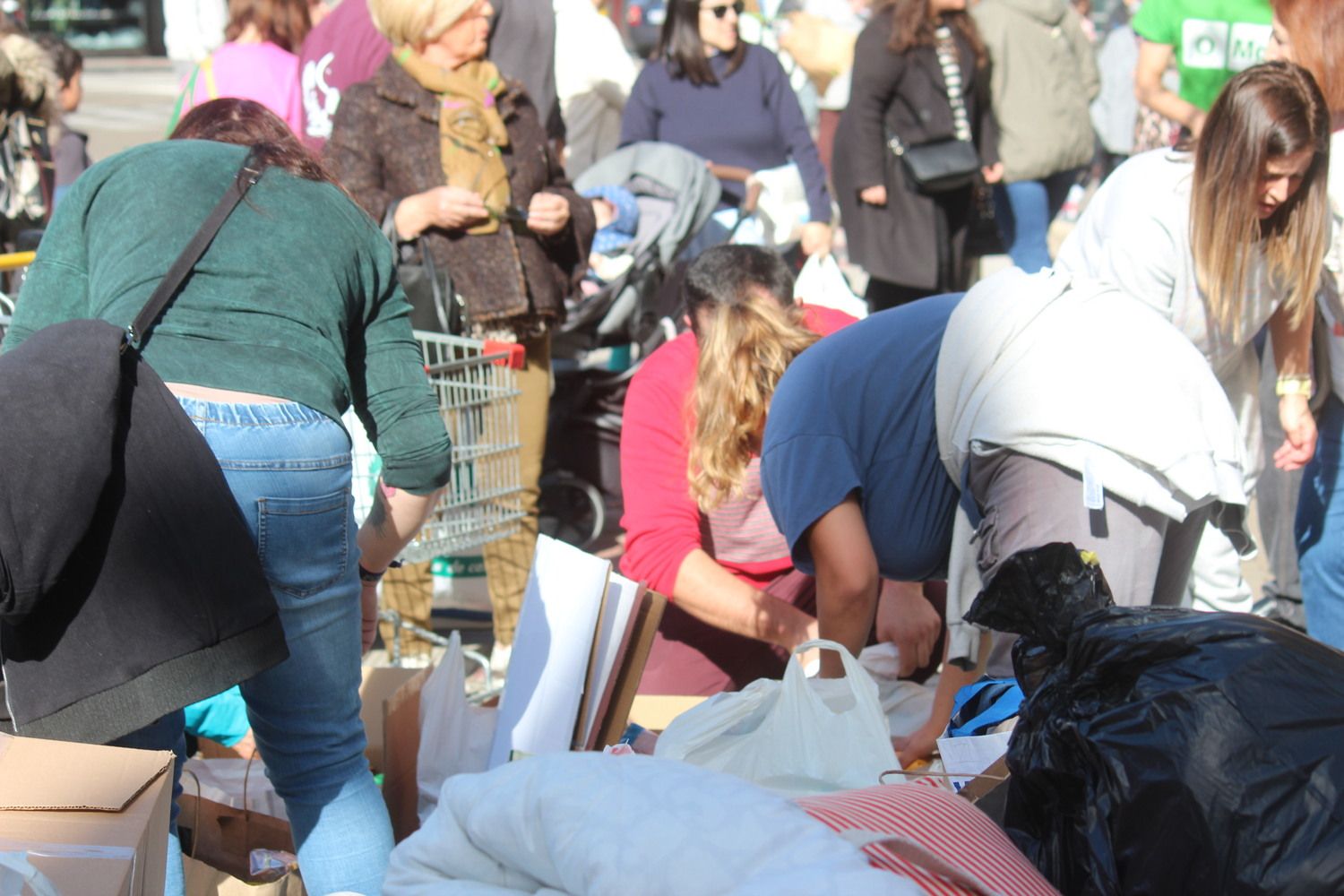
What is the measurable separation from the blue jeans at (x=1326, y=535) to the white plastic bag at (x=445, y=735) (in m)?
1.99

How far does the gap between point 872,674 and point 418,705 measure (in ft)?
3.01

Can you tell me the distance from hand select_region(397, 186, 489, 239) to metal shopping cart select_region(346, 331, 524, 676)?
0.33 meters

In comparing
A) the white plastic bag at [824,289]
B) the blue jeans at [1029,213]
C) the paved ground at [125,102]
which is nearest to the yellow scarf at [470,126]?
the white plastic bag at [824,289]

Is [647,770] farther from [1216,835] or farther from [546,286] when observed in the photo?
[546,286]

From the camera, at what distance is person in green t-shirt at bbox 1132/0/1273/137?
15.2 feet

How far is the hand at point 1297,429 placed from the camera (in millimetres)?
3367

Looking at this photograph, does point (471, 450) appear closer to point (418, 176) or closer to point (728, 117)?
point (418, 176)

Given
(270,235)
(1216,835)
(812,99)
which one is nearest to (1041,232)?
(812,99)

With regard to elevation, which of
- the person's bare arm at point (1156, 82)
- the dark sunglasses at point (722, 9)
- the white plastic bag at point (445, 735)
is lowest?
the white plastic bag at point (445, 735)

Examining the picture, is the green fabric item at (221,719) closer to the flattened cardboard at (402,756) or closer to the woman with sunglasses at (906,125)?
the flattened cardboard at (402,756)

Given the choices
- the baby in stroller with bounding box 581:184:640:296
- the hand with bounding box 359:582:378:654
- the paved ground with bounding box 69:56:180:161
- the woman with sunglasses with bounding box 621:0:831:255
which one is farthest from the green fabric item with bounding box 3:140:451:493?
the paved ground with bounding box 69:56:180:161

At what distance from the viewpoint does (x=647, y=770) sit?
1.24m

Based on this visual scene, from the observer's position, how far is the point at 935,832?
1.30 meters

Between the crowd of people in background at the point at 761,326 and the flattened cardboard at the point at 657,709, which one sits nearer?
the crowd of people in background at the point at 761,326
